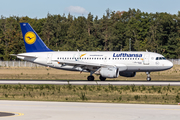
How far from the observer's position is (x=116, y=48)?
12638 centimetres

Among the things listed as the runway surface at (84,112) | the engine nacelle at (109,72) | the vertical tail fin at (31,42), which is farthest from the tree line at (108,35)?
the runway surface at (84,112)

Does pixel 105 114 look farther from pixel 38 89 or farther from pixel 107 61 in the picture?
pixel 107 61

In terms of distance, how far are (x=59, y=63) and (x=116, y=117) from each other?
28.9 metres

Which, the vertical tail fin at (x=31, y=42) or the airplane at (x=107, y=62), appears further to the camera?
the vertical tail fin at (x=31, y=42)

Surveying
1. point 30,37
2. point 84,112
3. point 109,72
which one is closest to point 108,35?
point 30,37

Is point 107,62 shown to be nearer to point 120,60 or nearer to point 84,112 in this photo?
point 120,60

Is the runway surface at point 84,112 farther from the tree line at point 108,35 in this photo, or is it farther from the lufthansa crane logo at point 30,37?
the tree line at point 108,35

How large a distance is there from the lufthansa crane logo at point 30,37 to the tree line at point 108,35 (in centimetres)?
6445

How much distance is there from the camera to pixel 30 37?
50.3m

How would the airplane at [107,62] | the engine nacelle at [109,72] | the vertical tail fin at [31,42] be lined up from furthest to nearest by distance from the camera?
the vertical tail fin at [31,42]
the airplane at [107,62]
the engine nacelle at [109,72]

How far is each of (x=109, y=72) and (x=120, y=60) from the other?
3.79 metres

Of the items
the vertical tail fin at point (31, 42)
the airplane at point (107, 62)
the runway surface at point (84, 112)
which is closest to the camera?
the runway surface at point (84, 112)

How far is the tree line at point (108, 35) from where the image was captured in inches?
4535

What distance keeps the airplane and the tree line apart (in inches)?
2613
